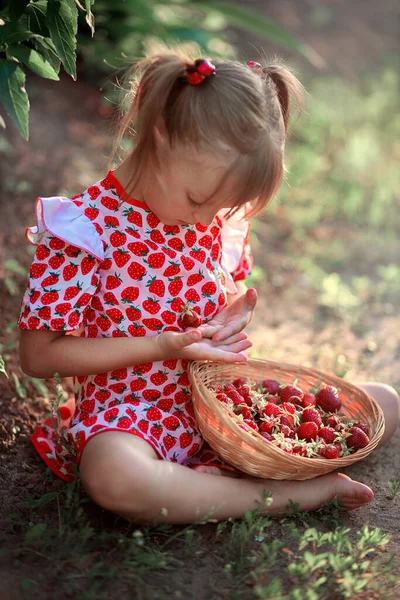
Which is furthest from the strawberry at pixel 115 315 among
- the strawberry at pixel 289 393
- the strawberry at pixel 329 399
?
the strawberry at pixel 329 399

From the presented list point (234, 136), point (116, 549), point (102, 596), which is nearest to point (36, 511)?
point (116, 549)

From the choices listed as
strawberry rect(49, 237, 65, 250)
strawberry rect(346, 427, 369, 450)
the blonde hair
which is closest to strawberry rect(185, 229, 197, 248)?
the blonde hair

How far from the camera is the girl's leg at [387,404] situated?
7.44 ft

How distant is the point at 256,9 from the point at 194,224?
4.99 m

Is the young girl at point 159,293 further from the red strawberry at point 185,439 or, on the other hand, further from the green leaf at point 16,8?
the green leaf at point 16,8

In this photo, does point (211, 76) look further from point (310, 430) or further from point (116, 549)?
point (116, 549)

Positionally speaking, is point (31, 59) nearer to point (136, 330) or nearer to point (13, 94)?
point (13, 94)

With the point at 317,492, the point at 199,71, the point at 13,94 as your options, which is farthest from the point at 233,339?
the point at 13,94

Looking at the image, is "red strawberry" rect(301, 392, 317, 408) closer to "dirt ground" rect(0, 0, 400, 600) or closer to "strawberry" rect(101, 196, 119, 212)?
"dirt ground" rect(0, 0, 400, 600)

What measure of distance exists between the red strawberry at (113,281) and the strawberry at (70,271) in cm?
11

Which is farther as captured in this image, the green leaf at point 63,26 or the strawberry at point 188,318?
the strawberry at point 188,318

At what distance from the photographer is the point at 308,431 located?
6.31 feet

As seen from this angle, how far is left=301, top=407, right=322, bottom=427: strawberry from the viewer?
199cm

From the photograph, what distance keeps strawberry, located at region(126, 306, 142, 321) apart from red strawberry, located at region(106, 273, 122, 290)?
72 millimetres
